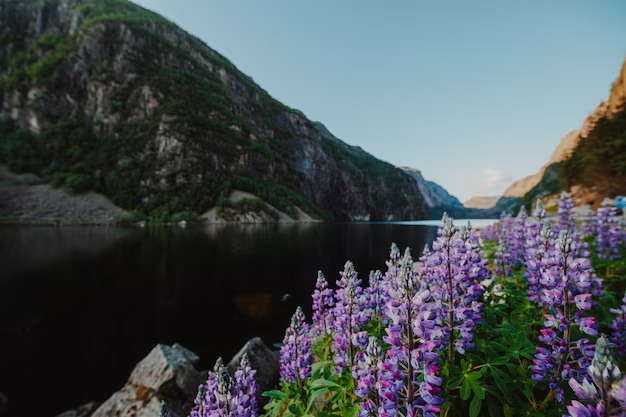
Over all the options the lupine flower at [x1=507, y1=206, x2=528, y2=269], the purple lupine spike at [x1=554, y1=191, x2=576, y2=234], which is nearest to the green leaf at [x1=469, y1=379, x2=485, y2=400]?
the lupine flower at [x1=507, y1=206, x2=528, y2=269]

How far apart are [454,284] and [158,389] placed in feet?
31.4

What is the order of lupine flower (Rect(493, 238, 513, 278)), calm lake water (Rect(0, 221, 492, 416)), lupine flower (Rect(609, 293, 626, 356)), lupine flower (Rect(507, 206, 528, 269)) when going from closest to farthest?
1. lupine flower (Rect(609, 293, 626, 356))
2. lupine flower (Rect(493, 238, 513, 278))
3. lupine flower (Rect(507, 206, 528, 269))
4. calm lake water (Rect(0, 221, 492, 416))

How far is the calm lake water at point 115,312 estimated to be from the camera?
12.0m

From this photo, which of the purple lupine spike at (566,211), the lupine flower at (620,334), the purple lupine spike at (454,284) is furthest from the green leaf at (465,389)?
the purple lupine spike at (566,211)

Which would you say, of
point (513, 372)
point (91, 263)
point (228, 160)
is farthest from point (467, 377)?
point (228, 160)

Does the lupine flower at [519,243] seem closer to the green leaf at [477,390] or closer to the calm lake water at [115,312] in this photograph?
the green leaf at [477,390]

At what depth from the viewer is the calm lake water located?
12.0 meters

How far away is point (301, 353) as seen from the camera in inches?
237

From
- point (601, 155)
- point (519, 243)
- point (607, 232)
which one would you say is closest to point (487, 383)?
point (601, 155)

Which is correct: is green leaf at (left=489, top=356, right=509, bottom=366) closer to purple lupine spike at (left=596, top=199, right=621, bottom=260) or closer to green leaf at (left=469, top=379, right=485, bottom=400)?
green leaf at (left=469, top=379, right=485, bottom=400)

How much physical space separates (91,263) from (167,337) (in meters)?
25.0

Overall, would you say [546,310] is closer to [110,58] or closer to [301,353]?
[301,353]

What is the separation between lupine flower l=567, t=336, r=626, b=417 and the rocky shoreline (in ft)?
31.6

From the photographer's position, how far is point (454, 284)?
463cm
